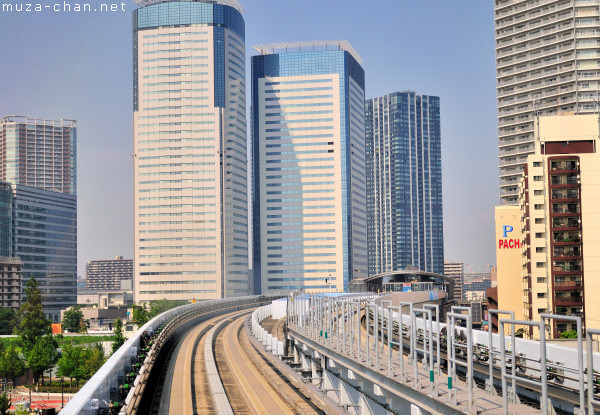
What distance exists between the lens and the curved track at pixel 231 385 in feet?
142

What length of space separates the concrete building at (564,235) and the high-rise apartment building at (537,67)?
214 ft

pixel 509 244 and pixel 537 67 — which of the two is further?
pixel 537 67

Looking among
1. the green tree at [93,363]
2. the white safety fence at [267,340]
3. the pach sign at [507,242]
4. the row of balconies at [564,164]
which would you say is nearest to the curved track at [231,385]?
the white safety fence at [267,340]

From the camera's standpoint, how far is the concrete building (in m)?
113

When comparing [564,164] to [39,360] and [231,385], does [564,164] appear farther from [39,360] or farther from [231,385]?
[39,360]

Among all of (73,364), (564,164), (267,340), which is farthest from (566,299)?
(73,364)

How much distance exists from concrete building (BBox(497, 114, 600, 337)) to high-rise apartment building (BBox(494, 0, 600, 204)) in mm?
65185

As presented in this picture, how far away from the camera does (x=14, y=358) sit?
130625mm

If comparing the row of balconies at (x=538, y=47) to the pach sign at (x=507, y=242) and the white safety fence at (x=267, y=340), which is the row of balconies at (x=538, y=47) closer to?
the pach sign at (x=507, y=242)

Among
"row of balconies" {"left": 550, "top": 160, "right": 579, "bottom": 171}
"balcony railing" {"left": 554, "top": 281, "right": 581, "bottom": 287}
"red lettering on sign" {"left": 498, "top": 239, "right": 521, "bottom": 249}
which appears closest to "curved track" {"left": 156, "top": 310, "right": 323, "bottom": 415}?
"balcony railing" {"left": 554, "top": 281, "right": 581, "bottom": 287}

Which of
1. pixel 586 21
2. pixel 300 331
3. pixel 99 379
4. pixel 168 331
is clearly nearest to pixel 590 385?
pixel 99 379

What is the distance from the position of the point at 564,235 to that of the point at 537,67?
85.1m

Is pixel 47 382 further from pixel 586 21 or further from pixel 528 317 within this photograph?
pixel 586 21

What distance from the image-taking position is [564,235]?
11681cm
